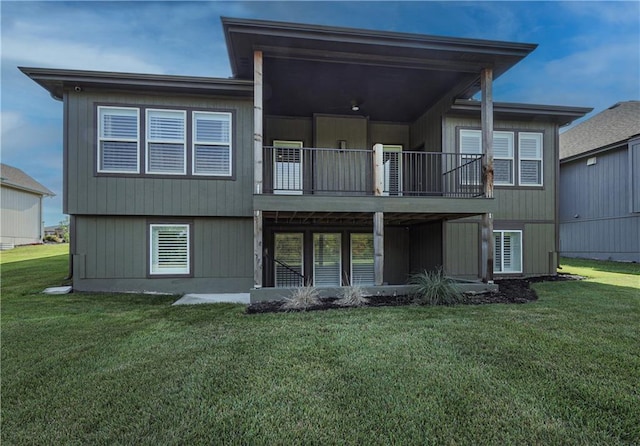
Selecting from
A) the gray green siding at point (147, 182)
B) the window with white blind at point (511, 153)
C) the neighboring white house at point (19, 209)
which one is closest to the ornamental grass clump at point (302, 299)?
the gray green siding at point (147, 182)

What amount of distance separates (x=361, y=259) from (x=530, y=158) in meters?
5.47

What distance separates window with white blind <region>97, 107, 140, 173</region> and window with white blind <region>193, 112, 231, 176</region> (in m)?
1.30

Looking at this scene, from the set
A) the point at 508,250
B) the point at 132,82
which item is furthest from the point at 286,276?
the point at 508,250

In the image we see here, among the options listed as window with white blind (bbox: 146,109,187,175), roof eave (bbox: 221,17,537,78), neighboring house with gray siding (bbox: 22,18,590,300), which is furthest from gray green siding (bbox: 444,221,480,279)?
window with white blind (bbox: 146,109,187,175)

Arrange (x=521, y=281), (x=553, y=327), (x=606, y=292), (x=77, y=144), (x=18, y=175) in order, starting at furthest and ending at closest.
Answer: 1. (x=18, y=175)
2. (x=521, y=281)
3. (x=77, y=144)
4. (x=606, y=292)
5. (x=553, y=327)

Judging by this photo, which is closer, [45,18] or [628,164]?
[45,18]

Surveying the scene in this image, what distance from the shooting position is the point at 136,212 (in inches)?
301

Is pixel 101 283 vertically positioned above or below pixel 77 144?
below

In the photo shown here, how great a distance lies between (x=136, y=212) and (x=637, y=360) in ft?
28.4

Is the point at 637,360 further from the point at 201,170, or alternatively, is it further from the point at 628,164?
the point at 628,164

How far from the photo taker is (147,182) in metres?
7.69

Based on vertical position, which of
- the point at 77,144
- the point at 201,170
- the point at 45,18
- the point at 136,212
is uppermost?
the point at 45,18

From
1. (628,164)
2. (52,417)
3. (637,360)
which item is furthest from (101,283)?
(628,164)

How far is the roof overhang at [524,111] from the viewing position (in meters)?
8.61
